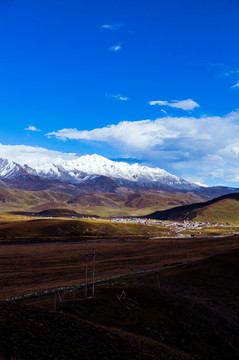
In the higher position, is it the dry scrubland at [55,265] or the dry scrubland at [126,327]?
the dry scrubland at [126,327]

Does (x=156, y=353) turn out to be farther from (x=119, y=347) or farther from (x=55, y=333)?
(x=55, y=333)

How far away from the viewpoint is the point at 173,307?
38.5 meters

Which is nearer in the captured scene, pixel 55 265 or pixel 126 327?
pixel 126 327

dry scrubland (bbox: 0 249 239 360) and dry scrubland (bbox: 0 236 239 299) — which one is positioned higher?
dry scrubland (bbox: 0 249 239 360)

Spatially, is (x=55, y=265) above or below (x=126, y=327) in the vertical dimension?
below

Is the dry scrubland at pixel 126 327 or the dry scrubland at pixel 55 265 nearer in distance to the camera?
the dry scrubland at pixel 126 327

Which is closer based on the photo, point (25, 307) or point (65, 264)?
point (25, 307)

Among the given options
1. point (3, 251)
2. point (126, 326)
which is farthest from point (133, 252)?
point (126, 326)

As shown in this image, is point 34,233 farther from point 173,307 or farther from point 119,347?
point 119,347

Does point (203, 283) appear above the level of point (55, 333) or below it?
below

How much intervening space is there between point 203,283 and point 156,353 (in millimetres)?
40374

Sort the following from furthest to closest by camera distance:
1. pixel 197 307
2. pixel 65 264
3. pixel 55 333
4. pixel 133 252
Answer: pixel 133 252 < pixel 65 264 < pixel 197 307 < pixel 55 333

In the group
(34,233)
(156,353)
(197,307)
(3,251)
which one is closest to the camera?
(156,353)

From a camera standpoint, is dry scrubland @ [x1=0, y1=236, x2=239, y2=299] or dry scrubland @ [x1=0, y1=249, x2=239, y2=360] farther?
dry scrubland @ [x1=0, y1=236, x2=239, y2=299]
